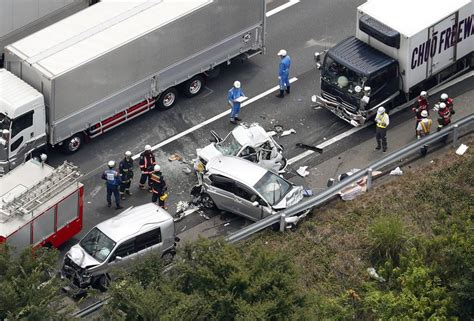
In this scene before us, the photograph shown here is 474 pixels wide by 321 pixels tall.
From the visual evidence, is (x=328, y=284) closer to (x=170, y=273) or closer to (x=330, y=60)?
(x=170, y=273)

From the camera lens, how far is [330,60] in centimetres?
3769

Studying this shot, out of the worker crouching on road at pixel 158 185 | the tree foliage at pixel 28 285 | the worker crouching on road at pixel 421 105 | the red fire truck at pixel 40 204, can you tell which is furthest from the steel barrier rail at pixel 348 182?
the tree foliage at pixel 28 285

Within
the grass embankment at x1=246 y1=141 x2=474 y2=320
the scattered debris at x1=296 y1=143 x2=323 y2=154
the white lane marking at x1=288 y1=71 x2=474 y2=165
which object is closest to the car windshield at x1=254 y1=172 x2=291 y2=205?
the grass embankment at x1=246 y1=141 x2=474 y2=320

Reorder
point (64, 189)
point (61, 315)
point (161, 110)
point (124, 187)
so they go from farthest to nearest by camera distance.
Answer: point (161, 110), point (124, 187), point (64, 189), point (61, 315)

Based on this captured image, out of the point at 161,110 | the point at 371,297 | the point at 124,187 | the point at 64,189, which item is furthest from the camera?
the point at 161,110

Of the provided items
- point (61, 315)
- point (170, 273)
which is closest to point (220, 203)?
point (170, 273)

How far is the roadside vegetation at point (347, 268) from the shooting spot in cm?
2866

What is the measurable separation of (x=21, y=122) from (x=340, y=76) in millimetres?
9242

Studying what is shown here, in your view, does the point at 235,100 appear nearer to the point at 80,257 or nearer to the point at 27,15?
the point at 27,15

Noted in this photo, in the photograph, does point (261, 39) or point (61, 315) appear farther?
point (261, 39)

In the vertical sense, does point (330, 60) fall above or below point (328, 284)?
above

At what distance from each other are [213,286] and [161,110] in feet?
34.2

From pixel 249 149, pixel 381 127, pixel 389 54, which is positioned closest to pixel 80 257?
pixel 249 149

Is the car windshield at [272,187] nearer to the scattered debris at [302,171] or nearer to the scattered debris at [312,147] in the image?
the scattered debris at [302,171]
